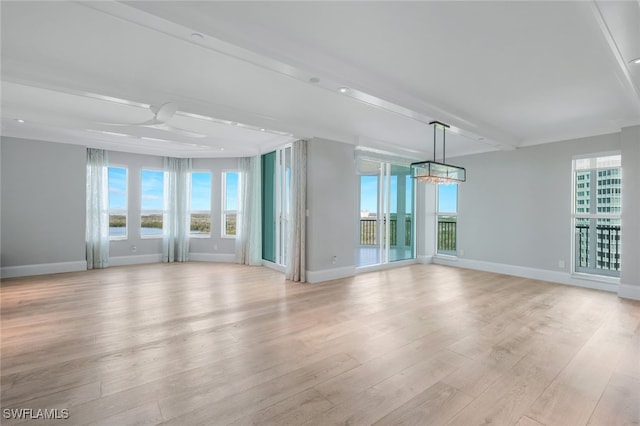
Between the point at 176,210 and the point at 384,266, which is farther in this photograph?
the point at 176,210

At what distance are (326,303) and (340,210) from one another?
2.14 meters

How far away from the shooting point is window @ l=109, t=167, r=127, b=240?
7.19 m

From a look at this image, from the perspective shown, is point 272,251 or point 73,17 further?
point 272,251

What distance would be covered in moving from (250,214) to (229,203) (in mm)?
1004

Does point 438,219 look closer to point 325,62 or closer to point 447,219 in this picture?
point 447,219

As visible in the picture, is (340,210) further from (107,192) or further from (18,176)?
(18,176)

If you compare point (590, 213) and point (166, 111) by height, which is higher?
point (166, 111)

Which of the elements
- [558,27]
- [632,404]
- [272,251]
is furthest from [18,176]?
[632,404]

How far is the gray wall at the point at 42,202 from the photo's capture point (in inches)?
223

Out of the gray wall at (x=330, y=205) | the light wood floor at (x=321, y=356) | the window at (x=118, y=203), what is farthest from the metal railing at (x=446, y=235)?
the window at (x=118, y=203)

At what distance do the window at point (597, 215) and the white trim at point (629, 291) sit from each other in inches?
36.4

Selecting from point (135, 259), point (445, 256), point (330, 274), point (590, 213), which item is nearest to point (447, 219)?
point (445, 256)

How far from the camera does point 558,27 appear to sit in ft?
7.67

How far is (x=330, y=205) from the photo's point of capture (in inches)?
226
